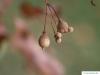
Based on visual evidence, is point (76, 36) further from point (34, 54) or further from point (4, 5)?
point (4, 5)

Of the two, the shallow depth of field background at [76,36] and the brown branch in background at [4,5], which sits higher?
the brown branch in background at [4,5]

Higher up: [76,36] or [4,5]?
[4,5]

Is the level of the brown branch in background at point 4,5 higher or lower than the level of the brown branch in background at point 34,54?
higher

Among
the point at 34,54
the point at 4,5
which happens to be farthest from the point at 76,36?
the point at 4,5

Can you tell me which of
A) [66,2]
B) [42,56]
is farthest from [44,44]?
[66,2]

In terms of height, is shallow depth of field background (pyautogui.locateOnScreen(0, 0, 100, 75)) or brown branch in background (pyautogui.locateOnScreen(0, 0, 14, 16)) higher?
brown branch in background (pyautogui.locateOnScreen(0, 0, 14, 16))
